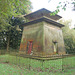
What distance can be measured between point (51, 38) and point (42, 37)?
1738mm

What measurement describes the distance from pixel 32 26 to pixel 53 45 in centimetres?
455

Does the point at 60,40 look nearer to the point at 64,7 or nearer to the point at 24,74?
the point at 64,7

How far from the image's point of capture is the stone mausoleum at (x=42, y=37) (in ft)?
38.1

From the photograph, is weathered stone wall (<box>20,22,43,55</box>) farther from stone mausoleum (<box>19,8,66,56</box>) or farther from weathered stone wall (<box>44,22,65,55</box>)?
weathered stone wall (<box>44,22,65,55</box>)

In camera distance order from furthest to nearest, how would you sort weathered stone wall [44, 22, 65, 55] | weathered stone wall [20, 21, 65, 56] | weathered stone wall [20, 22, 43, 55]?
weathered stone wall [20, 22, 43, 55] → weathered stone wall [44, 22, 65, 55] → weathered stone wall [20, 21, 65, 56]

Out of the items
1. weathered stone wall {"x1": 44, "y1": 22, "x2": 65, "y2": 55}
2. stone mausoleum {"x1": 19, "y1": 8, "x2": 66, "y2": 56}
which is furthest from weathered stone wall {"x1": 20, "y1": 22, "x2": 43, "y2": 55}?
weathered stone wall {"x1": 44, "y1": 22, "x2": 65, "y2": 55}

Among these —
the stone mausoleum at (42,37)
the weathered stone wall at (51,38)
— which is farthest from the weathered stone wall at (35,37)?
the weathered stone wall at (51,38)

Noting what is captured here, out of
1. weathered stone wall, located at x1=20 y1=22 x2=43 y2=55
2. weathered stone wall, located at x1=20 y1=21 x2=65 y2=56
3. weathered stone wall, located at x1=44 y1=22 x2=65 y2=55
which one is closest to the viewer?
weathered stone wall, located at x1=20 y1=21 x2=65 y2=56

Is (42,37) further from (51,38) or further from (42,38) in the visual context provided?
(51,38)

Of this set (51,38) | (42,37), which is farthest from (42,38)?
(51,38)

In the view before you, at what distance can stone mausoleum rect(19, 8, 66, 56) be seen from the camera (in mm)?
11625

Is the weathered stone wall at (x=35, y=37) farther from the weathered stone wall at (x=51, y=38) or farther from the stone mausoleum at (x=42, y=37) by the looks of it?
the weathered stone wall at (x=51, y=38)

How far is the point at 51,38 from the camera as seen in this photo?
12.7 m

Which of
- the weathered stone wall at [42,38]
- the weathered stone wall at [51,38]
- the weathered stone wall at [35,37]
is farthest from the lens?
the weathered stone wall at [35,37]
